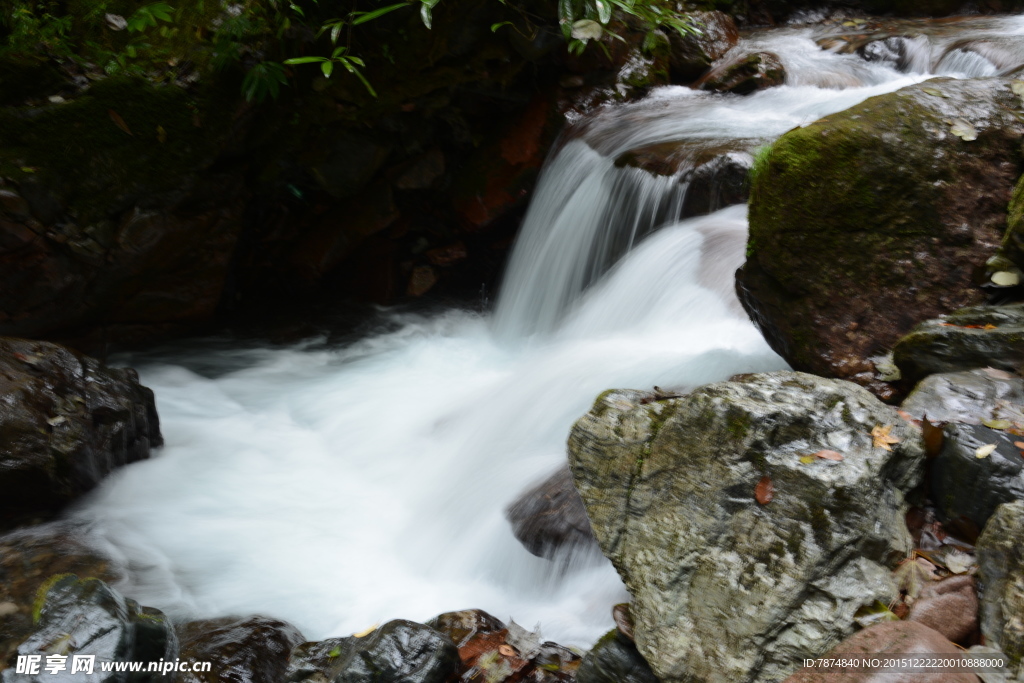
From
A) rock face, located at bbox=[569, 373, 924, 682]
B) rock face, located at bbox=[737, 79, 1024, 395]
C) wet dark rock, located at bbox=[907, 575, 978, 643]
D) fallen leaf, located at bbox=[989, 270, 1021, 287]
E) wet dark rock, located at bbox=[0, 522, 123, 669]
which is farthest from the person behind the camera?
rock face, located at bbox=[737, 79, 1024, 395]

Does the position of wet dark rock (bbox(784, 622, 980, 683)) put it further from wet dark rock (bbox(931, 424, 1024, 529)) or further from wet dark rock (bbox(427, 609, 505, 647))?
wet dark rock (bbox(427, 609, 505, 647))

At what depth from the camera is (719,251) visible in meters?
5.09

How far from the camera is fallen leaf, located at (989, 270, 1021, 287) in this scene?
3.01 meters

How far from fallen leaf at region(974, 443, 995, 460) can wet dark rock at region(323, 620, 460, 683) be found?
2.02 meters

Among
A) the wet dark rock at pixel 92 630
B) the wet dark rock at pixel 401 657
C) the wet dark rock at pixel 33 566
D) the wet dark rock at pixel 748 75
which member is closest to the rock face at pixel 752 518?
the wet dark rock at pixel 401 657

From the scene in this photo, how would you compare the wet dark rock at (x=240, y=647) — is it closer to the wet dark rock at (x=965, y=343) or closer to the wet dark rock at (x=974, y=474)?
the wet dark rock at (x=974, y=474)

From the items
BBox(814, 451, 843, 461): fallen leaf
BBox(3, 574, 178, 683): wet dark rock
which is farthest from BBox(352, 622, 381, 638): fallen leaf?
BBox(814, 451, 843, 461): fallen leaf

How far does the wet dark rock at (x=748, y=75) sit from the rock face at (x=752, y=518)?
5619mm

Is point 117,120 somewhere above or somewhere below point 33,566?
above

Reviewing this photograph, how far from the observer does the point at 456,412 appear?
5.13 metres

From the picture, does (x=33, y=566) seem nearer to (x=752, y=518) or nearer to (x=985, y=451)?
(x=752, y=518)

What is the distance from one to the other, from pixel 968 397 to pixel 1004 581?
2.69ft

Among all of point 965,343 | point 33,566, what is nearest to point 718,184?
point 965,343

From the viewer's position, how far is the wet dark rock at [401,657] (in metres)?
2.51
